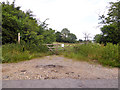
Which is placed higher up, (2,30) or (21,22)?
(21,22)

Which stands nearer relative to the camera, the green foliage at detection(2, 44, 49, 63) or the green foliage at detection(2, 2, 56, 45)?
the green foliage at detection(2, 44, 49, 63)

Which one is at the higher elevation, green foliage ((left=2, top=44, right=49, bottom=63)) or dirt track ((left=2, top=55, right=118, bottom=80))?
green foliage ((left=2, top=44, right=49, bottom=63))

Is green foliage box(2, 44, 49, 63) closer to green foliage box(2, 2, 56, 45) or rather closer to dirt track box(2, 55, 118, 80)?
green foliage box(2, 2, 56, 45)

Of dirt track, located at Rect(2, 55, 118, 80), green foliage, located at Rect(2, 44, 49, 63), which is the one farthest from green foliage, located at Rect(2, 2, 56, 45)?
dirt track, located at Rect(2, 55, 118, 80)

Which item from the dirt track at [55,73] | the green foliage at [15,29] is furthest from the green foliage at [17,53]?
the dirt track at [55,73]

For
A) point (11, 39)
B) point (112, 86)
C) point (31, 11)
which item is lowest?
point (112, 86)

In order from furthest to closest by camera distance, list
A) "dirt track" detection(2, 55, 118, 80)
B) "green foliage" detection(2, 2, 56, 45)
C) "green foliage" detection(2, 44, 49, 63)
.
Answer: "green foliage" detection(2, 2, 56, 45) → "green foliage" detection(2, 44, 49, 63) → "dirt track" detection(2, 55, 118, 80)

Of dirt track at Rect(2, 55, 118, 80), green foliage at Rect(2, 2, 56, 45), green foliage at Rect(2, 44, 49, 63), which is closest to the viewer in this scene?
dirt track at Rect(2, 55, 118, 80)

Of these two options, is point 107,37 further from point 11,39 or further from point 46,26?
point 11,39

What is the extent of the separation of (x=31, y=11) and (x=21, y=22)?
367 cm

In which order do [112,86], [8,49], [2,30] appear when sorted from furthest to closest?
[2,30] → [8,49] → [112,86]

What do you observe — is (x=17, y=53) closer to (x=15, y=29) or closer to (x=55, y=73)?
(x=15, y=29)

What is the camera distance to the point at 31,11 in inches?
565

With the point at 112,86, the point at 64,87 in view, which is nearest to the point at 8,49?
the point at 64,87
